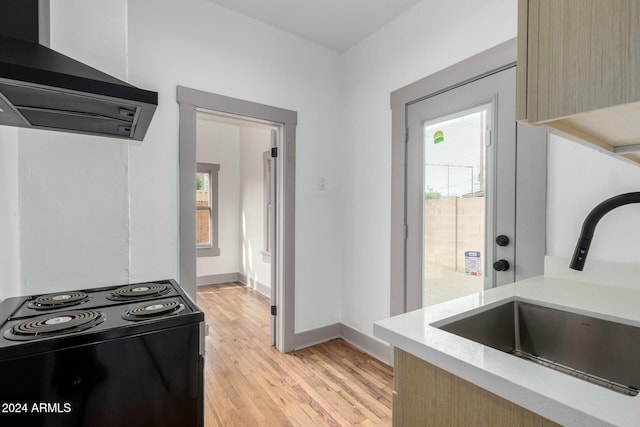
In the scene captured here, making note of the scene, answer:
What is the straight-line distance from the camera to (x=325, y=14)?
2.39 m

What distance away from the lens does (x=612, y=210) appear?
1369 mm

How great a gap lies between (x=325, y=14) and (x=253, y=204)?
3087 mm

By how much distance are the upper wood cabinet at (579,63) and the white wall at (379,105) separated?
150 centimetres

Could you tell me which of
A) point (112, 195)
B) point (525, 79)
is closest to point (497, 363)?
point (525, 79)

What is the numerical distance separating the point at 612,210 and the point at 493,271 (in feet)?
2.07

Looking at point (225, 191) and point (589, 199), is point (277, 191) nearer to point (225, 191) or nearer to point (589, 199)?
point (589, 199)

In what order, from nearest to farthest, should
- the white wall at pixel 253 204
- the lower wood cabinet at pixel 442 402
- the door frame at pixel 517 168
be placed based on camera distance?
1. the lower wood cabinet at pixel 442 402
2. the door frame at pixel 517 168
3. the white wall at pixel 253 204

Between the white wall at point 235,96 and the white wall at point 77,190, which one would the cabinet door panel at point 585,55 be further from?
the white wall at point 235,96

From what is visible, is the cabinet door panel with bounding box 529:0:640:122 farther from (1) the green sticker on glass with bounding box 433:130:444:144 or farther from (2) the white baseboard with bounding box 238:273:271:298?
(2) the white baseboard with bounding box 238:273:271:298

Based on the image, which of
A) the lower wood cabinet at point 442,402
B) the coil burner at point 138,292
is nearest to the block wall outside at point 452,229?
the lower wood cabinet at point 442,402

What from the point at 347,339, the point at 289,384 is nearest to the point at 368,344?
the point at 347,339

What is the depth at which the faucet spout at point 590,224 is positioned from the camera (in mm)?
1268

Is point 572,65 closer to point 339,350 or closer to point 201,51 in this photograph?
point 201,51

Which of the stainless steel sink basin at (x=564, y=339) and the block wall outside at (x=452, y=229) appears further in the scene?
the block wall outside at (x=452, y=229)
